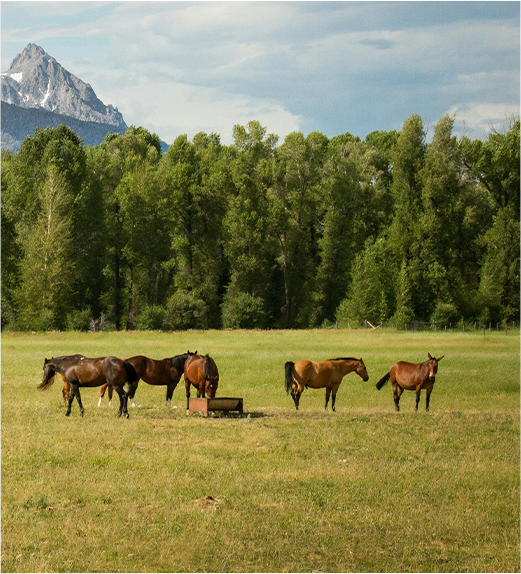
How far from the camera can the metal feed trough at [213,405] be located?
1838 centimetres

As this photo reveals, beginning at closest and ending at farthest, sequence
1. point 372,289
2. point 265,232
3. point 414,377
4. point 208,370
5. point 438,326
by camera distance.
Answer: point 208,370
point 414,377
point 438,326
point 372,289
point 265,232

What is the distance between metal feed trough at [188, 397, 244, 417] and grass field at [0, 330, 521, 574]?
1.03 ft

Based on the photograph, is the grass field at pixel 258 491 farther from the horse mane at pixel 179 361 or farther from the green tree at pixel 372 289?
the green tree at pixel 372 289

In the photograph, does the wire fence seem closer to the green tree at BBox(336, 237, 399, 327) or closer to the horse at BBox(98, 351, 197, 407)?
the green tree at BBox(336, 237, 399, 327)

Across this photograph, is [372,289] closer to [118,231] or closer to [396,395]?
[118,231]

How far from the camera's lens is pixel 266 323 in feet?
270

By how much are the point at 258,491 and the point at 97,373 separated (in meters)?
8.61

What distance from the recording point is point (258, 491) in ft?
35.5

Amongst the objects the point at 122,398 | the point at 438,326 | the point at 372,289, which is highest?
the point at 372,289

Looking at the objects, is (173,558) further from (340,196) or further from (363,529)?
(340,196)

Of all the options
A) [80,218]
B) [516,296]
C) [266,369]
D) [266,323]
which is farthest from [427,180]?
[266,369]

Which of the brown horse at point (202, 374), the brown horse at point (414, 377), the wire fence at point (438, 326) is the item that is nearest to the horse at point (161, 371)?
the brown horse at point (202, 374)

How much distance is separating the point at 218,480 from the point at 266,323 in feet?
232

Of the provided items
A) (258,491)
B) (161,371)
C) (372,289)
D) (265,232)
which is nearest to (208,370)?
(161,371)
